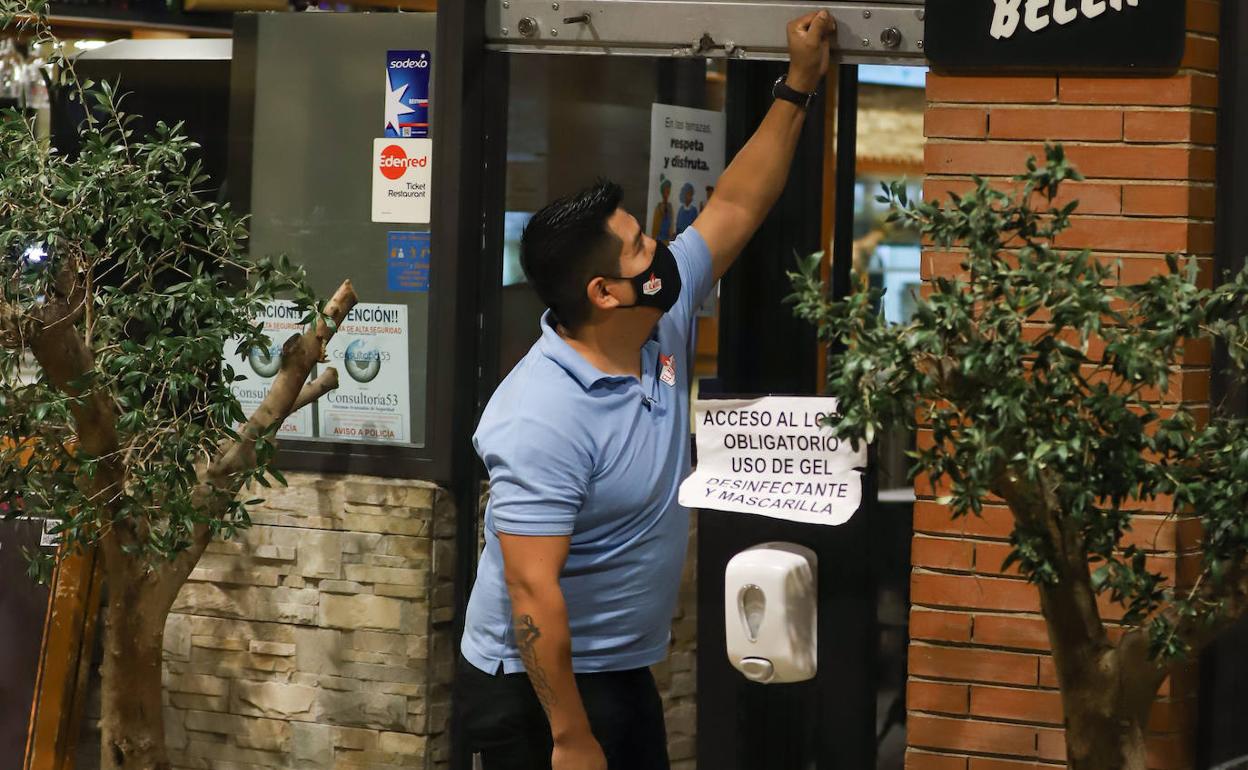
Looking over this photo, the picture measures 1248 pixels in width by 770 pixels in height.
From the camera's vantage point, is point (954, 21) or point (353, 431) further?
point (353, 431)

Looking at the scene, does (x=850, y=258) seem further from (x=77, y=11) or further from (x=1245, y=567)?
(x=77, y=11)

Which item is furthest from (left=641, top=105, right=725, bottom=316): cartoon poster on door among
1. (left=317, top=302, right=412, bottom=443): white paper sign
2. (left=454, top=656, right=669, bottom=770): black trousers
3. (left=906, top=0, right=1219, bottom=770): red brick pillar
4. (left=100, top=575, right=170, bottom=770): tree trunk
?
(left=100, top=575, right=170, bottom=770): tree trunk

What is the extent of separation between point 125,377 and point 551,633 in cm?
136

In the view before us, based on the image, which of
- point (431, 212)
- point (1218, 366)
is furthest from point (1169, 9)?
point (431, 212)

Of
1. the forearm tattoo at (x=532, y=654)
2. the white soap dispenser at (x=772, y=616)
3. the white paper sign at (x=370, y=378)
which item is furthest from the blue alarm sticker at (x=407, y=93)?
the forearm tattoo at (x=532, y=654)

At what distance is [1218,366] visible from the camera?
3.93 metres

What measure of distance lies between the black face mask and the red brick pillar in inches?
27.6

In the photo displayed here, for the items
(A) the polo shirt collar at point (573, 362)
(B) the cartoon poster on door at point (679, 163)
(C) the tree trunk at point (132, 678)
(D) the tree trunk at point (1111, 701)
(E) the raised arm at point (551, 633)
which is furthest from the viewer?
(B) the cartoon poster on door at point (679, 163)

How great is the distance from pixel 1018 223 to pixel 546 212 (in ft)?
3.54

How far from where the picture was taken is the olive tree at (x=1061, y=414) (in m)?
2.77

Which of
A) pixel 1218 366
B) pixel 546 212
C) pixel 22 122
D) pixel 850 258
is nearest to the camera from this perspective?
pixel 546 212

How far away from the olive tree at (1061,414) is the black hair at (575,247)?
67 cm

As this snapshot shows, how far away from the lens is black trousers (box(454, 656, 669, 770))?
3535mm

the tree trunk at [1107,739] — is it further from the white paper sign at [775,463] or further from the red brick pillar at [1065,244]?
the white paper sign at [775,463]
